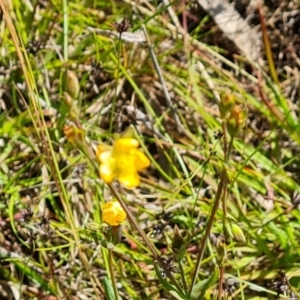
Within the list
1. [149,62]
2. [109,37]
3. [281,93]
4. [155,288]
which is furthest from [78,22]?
[155,288]

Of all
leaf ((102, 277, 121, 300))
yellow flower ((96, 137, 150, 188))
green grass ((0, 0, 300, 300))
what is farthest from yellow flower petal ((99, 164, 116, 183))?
green grass ((0, 0, 300, 300))

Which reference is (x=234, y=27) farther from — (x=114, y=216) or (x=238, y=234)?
(x=114, y=216)

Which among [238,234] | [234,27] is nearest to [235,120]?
[238,234]

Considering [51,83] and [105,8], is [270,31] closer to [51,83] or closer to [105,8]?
[105,8]

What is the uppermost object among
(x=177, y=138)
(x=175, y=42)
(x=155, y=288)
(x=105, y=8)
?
(x=105, y=8)

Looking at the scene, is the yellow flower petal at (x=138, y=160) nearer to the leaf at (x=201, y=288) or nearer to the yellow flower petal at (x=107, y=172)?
the yellow flower petal at (x=107, y=172)

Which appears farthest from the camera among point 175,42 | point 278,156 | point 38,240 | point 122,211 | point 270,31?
point 270,31

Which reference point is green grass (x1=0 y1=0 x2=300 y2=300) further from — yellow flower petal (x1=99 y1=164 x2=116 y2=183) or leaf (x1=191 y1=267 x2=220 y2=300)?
yellow flower petal (x1=99 y1=164 x2=116 y2=183)
